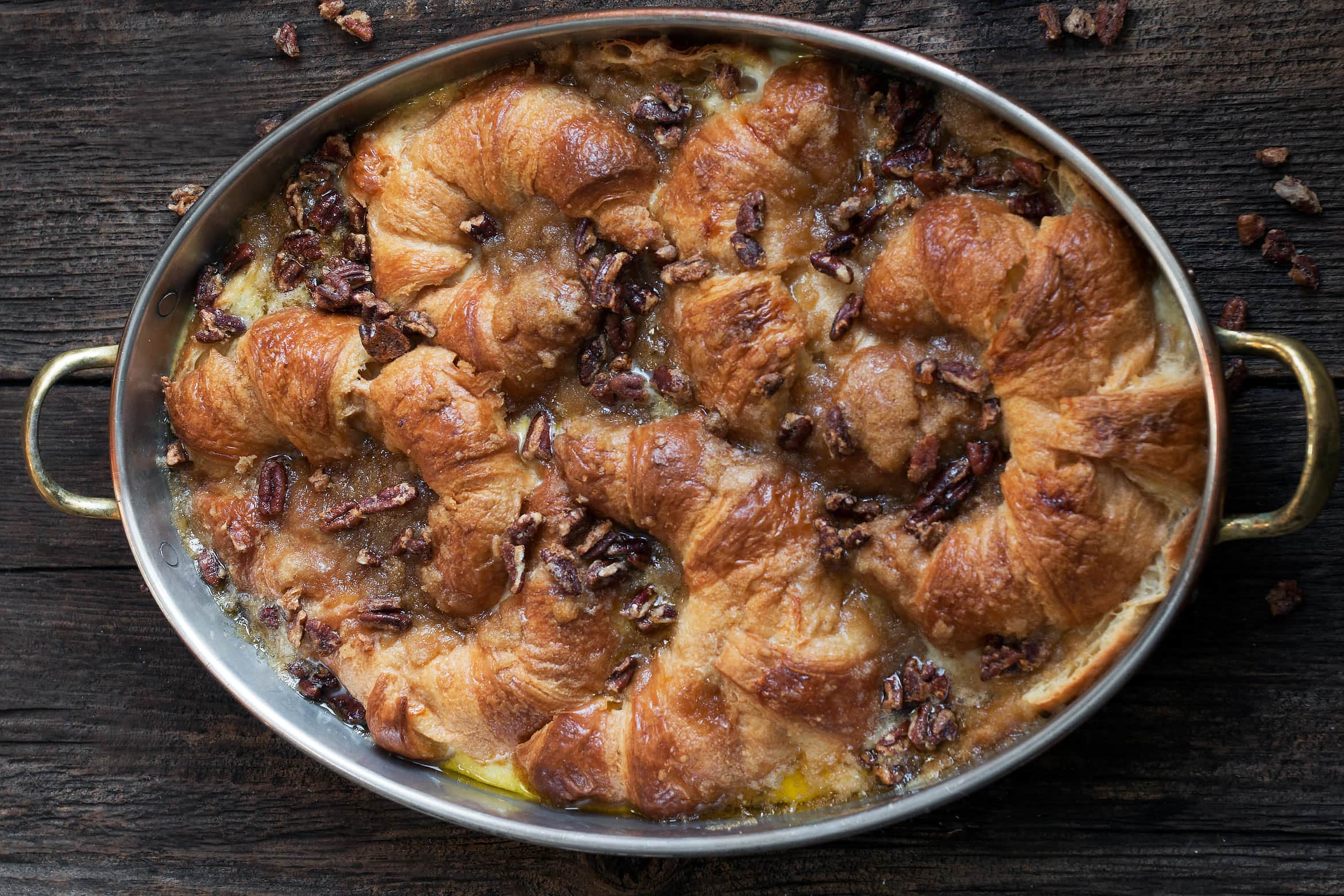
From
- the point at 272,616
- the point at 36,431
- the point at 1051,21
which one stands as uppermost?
the point at 1051,21

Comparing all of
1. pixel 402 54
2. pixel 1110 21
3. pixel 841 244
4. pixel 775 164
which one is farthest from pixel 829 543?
pixel 402 54

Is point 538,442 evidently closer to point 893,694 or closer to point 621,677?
point 621,677

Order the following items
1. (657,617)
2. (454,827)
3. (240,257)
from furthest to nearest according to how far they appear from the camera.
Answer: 1. (454,827)
2. (240,257)
3. (657,617)

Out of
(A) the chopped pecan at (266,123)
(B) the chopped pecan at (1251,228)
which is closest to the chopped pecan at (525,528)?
(A) the chopped pecan at (266,123)

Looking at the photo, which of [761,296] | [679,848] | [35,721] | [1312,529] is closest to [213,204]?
[761,296]

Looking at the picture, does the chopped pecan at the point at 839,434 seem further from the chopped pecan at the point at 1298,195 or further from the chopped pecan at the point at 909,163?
the chopped pecan at the point at 1298,195

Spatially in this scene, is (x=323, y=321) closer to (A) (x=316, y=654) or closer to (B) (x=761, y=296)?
(A) (x=316, y=654)
